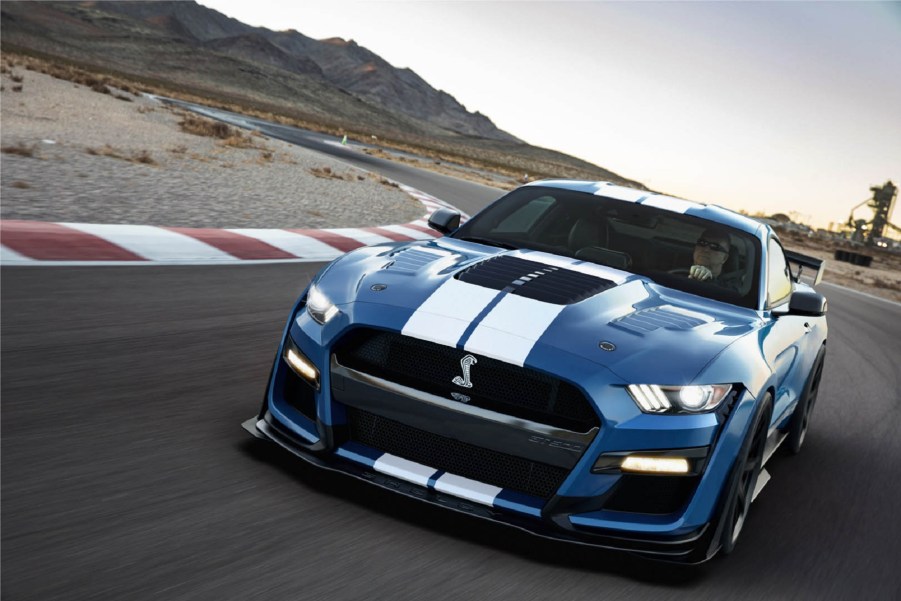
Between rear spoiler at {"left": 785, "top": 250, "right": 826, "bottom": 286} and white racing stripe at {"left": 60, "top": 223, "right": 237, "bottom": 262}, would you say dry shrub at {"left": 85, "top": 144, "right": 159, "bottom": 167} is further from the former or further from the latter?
rear spoiler at {"left": 785, "top": 250, "right": 826, "bottom": 286}

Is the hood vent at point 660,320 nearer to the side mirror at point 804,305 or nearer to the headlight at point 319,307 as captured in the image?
the side mirror at point 804,305

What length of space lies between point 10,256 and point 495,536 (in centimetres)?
491

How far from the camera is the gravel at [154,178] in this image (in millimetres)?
10336

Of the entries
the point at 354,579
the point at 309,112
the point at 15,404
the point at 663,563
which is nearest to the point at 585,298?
the point at 663,563

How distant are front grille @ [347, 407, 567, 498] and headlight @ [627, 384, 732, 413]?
13.9 inches

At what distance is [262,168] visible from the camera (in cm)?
1922

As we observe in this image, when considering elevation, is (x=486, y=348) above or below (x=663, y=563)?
above

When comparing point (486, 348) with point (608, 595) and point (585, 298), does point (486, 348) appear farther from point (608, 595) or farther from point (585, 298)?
point (608, 595)

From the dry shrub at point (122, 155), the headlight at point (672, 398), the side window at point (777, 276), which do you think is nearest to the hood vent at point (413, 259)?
the headlight at point (672, 398)

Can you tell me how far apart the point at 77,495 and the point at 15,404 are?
103cm

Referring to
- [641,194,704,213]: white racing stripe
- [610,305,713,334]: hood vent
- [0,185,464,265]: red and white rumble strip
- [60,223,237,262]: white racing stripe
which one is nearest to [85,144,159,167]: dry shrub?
[0,185,464,265]: red and white rumble strip

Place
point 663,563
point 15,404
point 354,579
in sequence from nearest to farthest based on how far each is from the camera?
A: point 354,579
point 663,563
point 15,404

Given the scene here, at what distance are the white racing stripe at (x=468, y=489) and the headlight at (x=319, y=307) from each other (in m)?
0.76

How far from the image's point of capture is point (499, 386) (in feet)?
10.3
